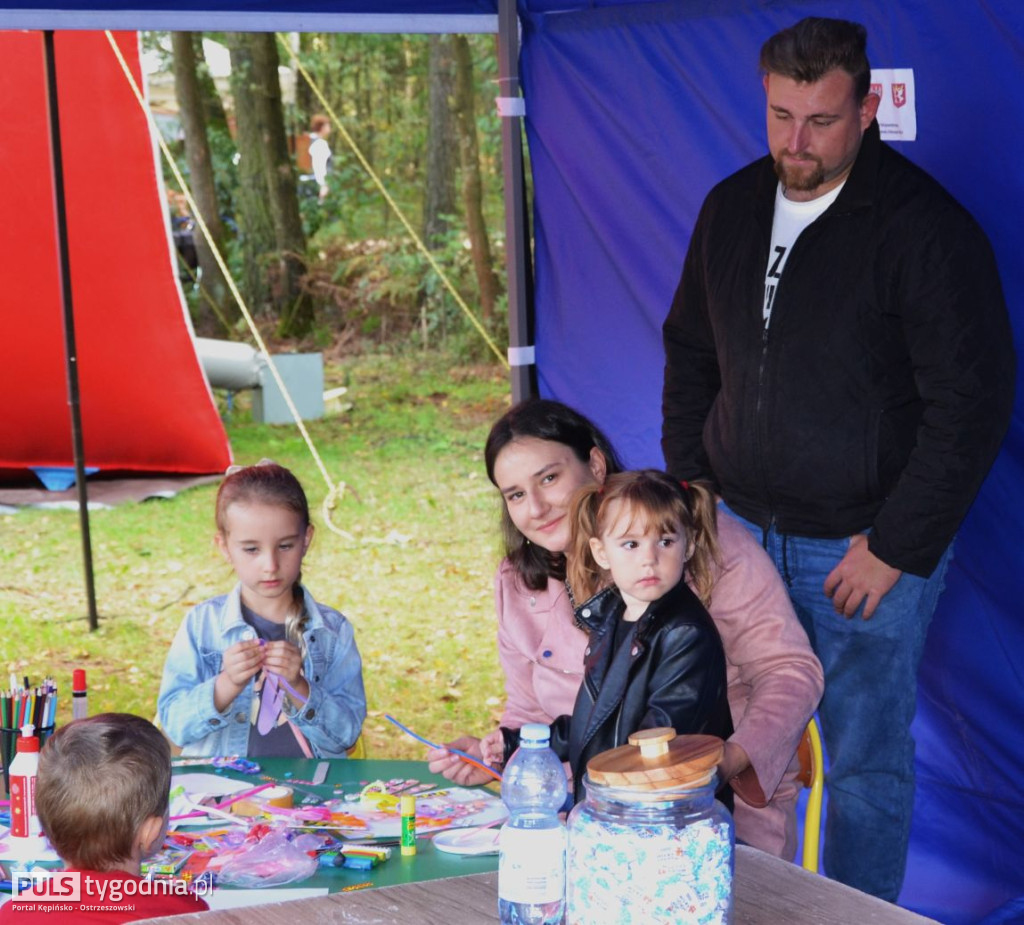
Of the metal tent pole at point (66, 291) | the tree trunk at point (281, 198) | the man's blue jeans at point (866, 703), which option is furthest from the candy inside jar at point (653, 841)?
the tree trunk at point (281, 198)

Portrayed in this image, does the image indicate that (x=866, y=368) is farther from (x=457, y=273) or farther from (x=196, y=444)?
(x=457, y=273)

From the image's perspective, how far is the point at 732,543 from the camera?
2.45m

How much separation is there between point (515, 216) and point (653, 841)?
106 inches

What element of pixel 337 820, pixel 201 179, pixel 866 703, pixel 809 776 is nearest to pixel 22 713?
pixel 337 820

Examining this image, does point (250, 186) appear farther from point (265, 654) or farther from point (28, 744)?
point (28, 744)

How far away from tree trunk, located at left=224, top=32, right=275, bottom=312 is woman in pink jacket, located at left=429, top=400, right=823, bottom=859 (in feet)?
32.0

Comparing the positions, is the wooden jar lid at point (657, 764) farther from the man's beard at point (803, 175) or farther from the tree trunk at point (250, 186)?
the tree trunk at point (250, 186)

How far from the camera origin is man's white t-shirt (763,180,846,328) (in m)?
2.93

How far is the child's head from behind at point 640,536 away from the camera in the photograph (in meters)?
2.18

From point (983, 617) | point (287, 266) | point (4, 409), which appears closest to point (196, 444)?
point (4, 409)

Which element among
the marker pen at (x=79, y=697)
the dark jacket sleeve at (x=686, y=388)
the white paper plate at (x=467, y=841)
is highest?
the dark jacket sleeve at (x=686, y=388)

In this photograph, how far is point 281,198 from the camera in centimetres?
1223

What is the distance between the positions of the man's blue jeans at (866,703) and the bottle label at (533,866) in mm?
1391

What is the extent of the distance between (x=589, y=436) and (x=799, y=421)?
476 mm
